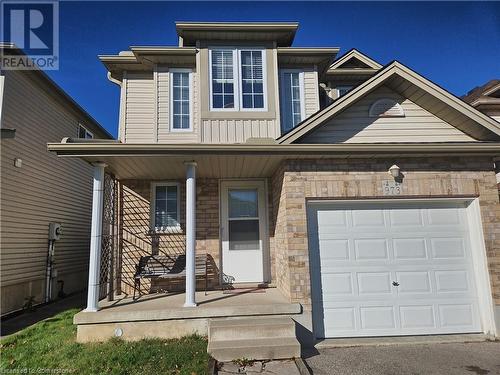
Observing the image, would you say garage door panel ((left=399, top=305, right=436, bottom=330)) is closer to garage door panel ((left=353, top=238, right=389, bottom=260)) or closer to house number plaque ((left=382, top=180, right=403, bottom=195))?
garage door panel ((left=353, top=238, right=389, bottom=260))

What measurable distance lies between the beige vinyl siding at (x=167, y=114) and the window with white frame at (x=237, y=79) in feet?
1.68

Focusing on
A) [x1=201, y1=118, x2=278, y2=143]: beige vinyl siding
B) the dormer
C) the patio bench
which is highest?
the dormer

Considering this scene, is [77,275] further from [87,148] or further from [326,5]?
[326,5]

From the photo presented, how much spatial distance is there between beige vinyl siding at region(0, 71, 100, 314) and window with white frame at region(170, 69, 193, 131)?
3.79 m

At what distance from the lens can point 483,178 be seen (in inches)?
233

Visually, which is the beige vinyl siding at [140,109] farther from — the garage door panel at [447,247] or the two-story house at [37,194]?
the garage door panel at [447,247]

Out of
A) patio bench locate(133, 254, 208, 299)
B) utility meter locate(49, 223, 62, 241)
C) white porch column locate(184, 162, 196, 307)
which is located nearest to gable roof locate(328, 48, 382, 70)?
white porch column locate(184, 162, 196, 307)

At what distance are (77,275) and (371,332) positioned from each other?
9335mm

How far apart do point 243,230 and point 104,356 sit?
3.67m

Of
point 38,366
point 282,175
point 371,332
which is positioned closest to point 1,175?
point 38,366

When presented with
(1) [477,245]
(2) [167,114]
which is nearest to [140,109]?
(2) [167,114]

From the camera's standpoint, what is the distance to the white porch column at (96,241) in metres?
5.43

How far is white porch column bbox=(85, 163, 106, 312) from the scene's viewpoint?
543cm

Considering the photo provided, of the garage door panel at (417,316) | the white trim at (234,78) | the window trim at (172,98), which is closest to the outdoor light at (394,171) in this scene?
the garage door panel at (417,316)
